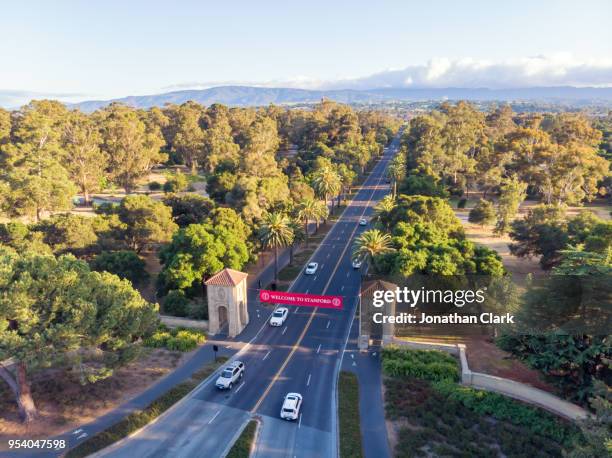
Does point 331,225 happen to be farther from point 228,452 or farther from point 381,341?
point 228,452

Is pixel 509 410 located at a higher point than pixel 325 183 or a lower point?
lower

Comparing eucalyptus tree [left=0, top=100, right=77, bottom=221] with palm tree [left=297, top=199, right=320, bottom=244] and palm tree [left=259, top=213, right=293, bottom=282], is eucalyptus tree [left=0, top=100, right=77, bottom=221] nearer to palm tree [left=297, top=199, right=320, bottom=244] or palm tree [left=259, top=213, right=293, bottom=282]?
palm tree [left=259, top=213, right=293, bottom=282]

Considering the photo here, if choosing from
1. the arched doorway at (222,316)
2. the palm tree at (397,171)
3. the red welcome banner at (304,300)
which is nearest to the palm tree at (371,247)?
the red welcome banner at (304,300)

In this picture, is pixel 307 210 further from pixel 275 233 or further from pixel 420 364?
pixel 420 364

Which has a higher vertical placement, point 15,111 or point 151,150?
point 15,111

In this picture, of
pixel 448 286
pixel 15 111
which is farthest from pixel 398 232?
pixel 15 111

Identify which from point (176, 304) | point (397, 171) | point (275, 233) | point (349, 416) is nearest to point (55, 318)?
point (176, 304)

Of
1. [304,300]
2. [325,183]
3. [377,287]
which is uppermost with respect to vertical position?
[325,183]
